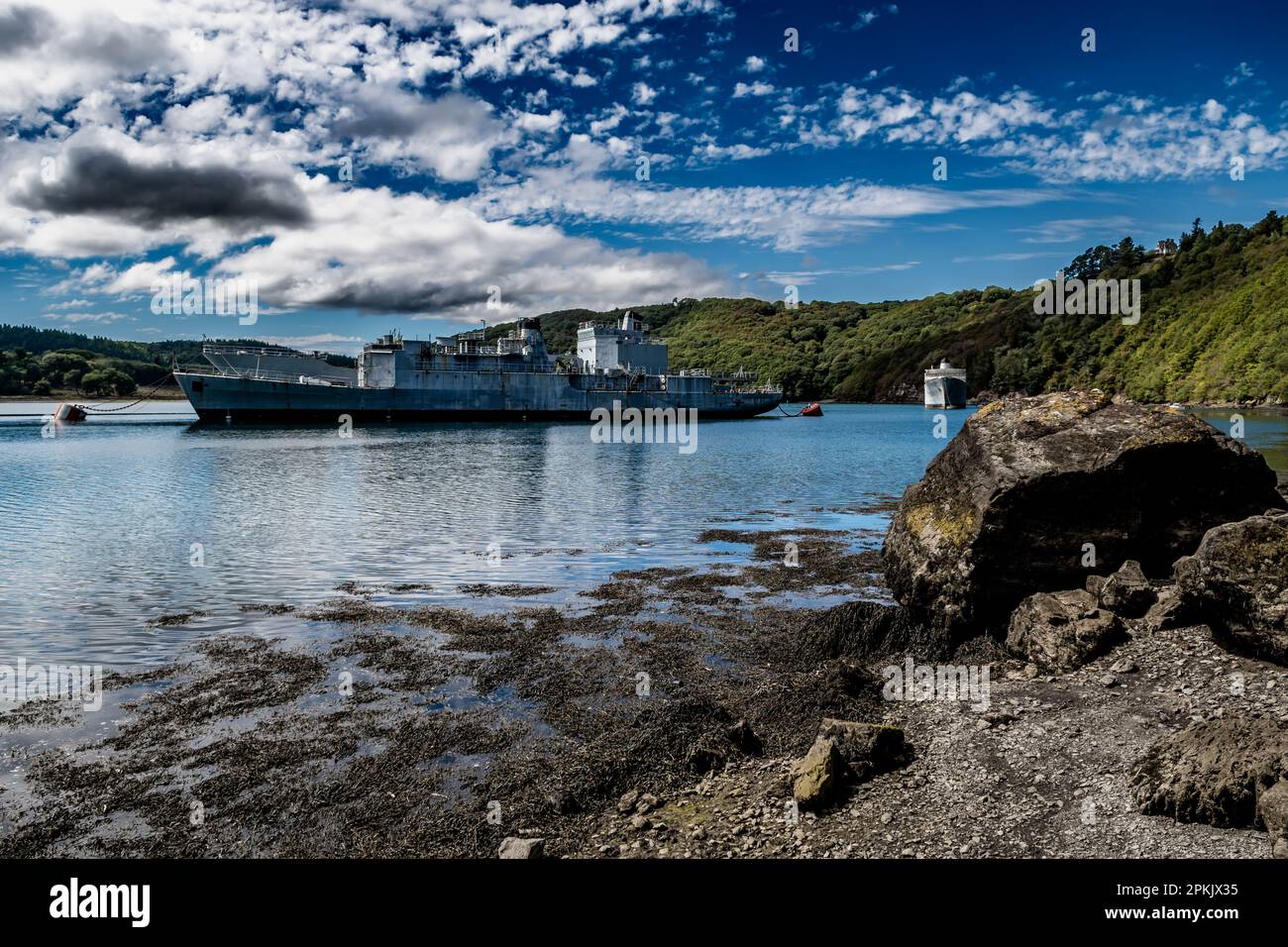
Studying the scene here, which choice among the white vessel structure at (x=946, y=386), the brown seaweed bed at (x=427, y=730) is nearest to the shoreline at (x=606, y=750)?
the brown seaweed bed at (x=427, y=730)

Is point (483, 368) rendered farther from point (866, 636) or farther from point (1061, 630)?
point (1061, 630)

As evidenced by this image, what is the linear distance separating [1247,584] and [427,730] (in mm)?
9041

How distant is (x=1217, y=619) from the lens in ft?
28.0

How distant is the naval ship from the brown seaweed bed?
86.2m

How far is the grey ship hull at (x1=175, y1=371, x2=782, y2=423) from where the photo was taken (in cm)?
8950

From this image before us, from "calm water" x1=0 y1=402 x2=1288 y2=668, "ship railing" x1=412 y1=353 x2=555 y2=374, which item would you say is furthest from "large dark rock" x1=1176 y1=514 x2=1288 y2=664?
"ship railing" x1=412 y1=353 x2=555 y2=374

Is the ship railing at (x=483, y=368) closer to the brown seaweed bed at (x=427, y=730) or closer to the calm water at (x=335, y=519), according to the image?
the calm water at (x=335, y=519)

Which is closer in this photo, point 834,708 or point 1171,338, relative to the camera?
point 834,708

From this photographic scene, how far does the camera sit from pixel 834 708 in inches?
363

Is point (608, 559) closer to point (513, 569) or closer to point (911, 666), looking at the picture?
point (513, 569)

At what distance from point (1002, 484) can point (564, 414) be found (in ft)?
323

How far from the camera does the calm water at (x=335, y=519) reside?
14945mm

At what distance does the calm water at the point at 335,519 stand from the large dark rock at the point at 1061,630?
8.25 m

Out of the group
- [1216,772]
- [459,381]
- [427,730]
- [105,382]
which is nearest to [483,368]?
[459,381]
